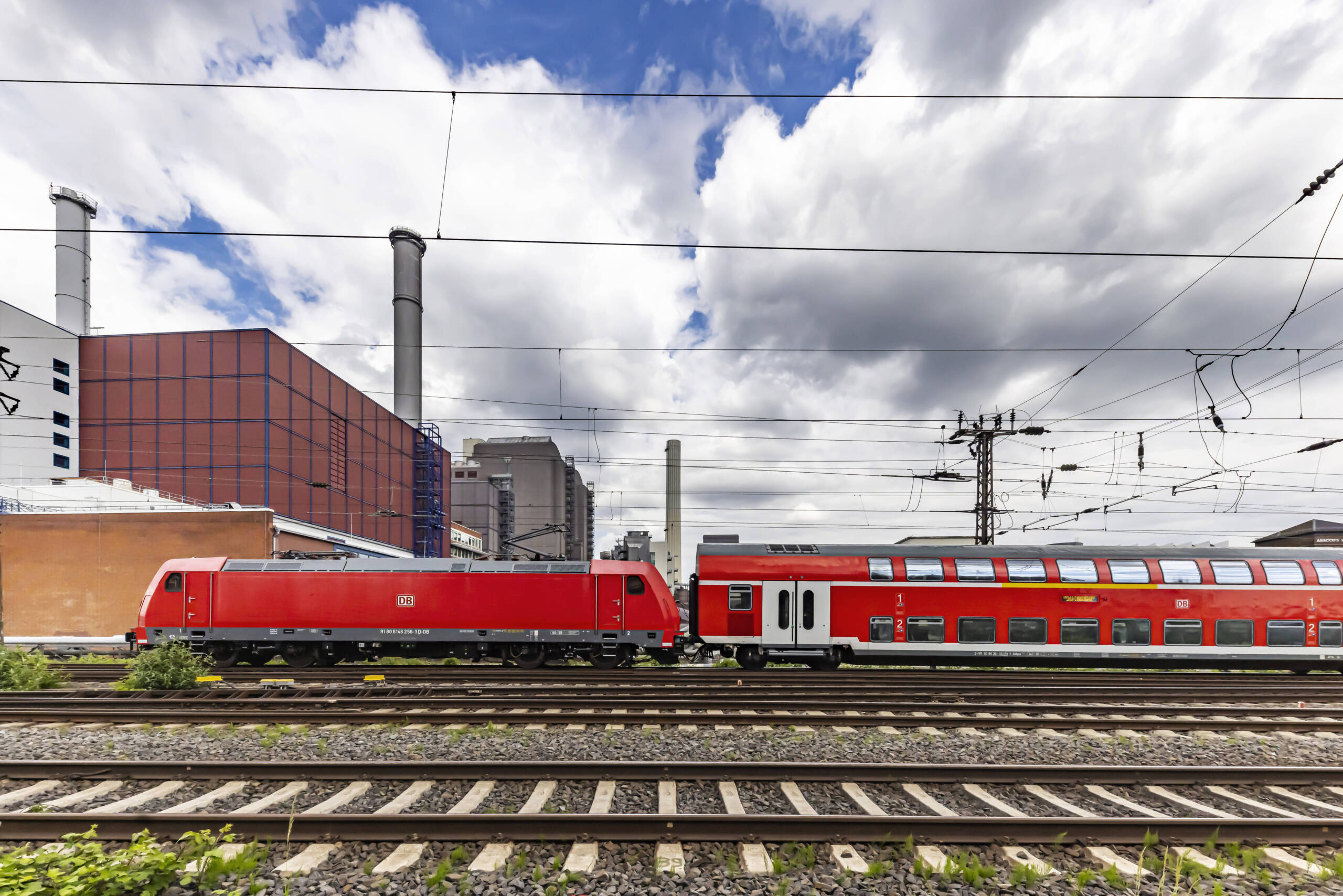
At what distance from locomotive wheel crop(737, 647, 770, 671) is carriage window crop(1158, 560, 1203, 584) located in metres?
11.4

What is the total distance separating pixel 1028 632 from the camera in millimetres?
15688

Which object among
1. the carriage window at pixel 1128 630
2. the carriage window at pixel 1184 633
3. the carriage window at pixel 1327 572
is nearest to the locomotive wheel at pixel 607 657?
the carriage window at pixel 1128 630

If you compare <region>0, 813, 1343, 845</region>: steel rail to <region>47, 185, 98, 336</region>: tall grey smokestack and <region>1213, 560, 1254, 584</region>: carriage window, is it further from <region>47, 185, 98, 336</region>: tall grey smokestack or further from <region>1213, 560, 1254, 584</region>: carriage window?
<region>47, 185, 98, 336</region>: tall grey smokestack

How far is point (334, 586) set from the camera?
52.0ft

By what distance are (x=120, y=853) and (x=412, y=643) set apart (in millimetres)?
11833

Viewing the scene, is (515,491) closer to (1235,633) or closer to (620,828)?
(1235,633)

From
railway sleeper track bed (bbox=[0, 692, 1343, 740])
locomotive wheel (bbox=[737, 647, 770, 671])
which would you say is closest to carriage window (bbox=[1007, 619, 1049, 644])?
railway sleeper track bed (bbox=[0, 692, 1343, 740])

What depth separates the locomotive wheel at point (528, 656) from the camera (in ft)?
52.8

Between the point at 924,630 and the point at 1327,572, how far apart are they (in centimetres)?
1146

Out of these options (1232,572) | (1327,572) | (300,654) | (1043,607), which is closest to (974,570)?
(1043,607)

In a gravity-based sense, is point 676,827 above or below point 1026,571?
below

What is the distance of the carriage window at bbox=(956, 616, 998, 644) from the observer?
15695 millimetres

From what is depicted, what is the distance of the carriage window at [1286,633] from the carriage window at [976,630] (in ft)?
25.2

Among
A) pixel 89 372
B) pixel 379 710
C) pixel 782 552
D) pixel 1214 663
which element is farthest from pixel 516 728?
pixel 89 372
